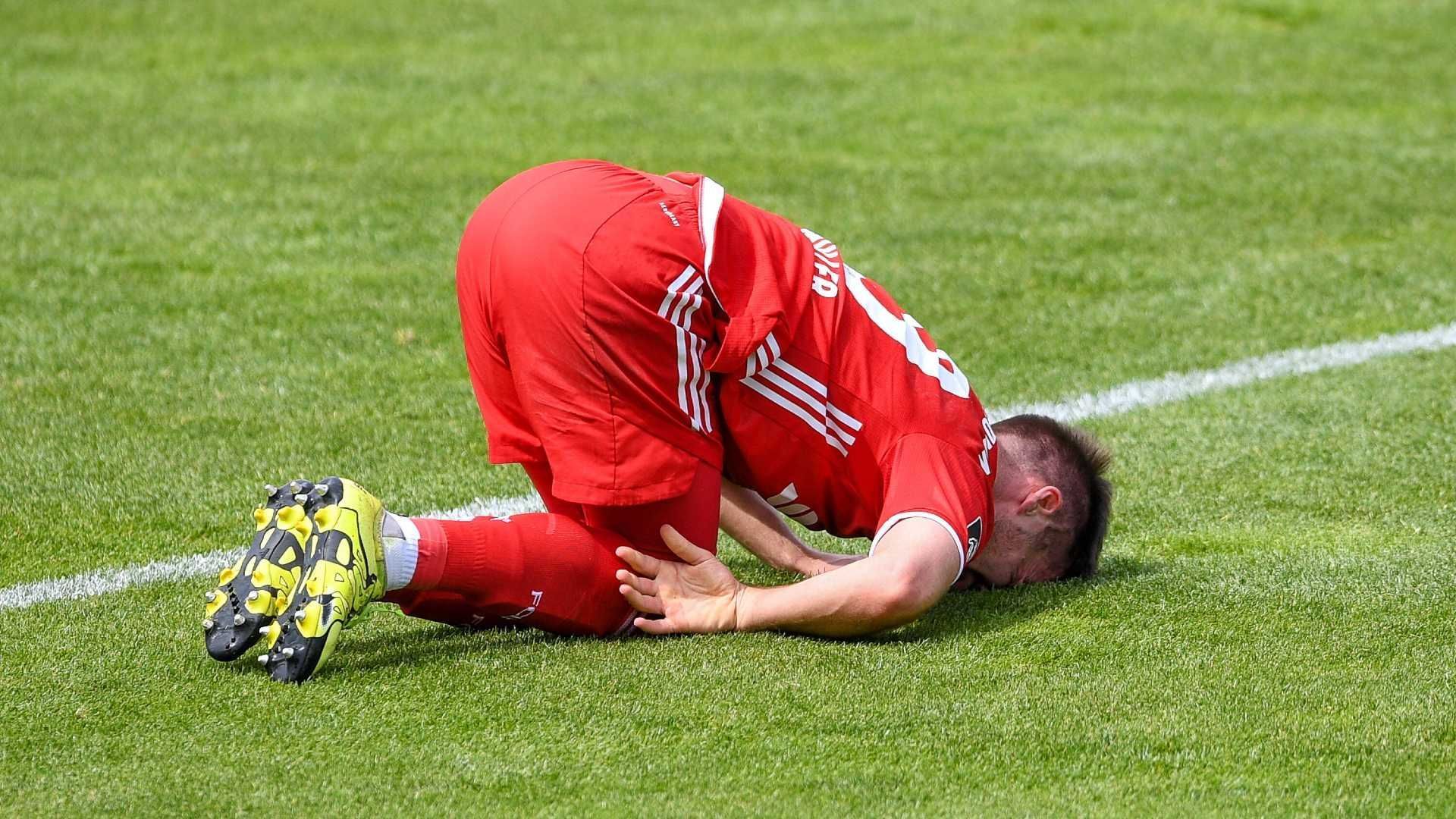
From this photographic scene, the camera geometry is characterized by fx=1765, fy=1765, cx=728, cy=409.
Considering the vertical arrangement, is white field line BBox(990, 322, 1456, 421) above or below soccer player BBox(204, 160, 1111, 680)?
below

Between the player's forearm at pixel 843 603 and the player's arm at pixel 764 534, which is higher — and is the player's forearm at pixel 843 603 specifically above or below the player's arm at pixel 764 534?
above

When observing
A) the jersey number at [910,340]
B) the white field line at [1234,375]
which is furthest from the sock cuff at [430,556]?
the white field line at [1234,375]

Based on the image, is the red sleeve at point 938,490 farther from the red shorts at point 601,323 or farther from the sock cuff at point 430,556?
the sock cuff at point 430,556

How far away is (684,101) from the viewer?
1063cm

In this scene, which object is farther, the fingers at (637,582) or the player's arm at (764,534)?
the player's arm at (764,534)

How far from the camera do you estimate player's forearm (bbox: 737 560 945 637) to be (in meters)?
3.58

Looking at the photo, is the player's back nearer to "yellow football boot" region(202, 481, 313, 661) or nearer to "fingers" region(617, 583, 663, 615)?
"fingers" region(617, 583, 663, 615)

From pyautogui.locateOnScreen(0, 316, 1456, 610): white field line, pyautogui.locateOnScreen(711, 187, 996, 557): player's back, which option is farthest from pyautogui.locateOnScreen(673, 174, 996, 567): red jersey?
pyautogui.locateOnScreen(0, 316, 1456, 610): white field line

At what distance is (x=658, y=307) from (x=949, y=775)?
43.7 inches

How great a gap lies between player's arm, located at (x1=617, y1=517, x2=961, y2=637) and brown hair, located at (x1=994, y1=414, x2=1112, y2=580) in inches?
20.1

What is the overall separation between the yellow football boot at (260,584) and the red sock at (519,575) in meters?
0.23

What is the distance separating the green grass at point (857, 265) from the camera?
3115mm

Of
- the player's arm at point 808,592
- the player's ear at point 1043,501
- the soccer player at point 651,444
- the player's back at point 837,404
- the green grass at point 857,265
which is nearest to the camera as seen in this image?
the green grass at point 857,265

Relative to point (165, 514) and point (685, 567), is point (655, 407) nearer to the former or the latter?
point (685, 567)
